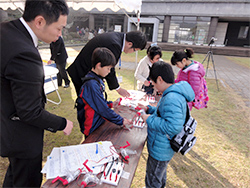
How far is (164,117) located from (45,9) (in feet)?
3.48

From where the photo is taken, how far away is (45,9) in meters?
0.87

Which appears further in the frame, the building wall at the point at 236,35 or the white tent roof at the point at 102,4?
the building wall at the point at 236,35

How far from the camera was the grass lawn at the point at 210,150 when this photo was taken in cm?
217

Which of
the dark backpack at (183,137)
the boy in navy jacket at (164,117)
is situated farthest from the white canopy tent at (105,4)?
the dark backpack at (183,137)

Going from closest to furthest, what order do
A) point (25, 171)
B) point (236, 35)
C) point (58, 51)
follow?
point (25, 171) → point (58, 51) → point (236, 35)

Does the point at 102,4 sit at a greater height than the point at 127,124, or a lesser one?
greater

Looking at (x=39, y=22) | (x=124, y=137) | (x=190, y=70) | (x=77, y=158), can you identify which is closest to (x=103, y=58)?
(x=39, y=22)

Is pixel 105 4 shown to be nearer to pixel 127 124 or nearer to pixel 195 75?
pixel 195 75

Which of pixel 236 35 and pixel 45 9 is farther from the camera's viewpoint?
pixel 236 35

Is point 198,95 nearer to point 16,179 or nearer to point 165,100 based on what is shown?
point 165,100

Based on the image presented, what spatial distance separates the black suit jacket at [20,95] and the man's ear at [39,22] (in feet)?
0.26

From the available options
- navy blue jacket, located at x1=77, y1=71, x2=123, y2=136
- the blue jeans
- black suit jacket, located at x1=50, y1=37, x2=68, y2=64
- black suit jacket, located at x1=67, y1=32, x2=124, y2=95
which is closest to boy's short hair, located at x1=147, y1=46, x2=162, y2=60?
black suit jacket, located at x1=67, y1=32, x2=124, y2=95

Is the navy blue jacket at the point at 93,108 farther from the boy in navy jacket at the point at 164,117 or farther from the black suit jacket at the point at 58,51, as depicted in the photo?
the black suit jacket at the point at 58,51

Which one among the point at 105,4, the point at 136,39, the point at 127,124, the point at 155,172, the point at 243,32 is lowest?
the point at 155,172
